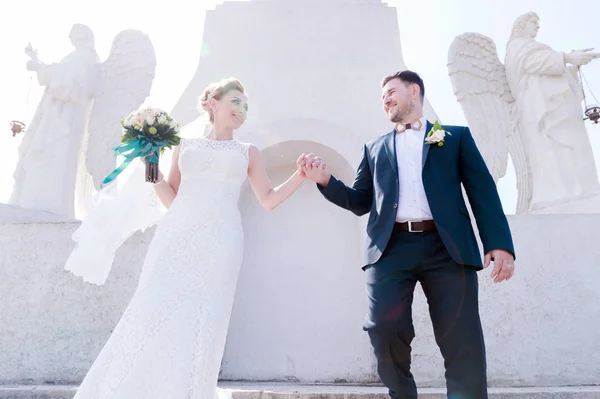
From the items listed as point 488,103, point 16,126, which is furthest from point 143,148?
point 488,103

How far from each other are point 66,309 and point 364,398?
2.86 meters

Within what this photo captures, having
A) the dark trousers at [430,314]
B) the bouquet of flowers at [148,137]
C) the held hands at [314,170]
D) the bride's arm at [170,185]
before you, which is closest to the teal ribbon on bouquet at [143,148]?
the bouquet of flowers at [148,137]

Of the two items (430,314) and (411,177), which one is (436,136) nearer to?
(411,177)

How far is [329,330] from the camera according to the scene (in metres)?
5.21

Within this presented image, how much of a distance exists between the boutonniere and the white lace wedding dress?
3.69 feet

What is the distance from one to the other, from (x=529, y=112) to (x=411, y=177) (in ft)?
15.6

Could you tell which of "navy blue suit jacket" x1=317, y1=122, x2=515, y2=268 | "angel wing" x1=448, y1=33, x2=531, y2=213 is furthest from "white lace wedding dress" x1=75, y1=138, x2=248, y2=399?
"angel wing" x1=448, y1=33, x2=531, y2=213

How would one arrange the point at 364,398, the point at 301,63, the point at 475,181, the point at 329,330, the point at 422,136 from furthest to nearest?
the point at 301,63
the point at 329,330
the point at 364,398
the point at 422,136
the point at 475,181

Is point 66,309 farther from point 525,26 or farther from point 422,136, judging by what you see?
point 525,26

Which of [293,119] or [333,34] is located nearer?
[293,119]

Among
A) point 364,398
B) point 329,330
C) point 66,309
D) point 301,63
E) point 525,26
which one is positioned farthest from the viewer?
point 525,26

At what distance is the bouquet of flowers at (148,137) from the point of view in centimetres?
280

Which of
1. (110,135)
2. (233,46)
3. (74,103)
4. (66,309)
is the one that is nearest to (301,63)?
(233,46)

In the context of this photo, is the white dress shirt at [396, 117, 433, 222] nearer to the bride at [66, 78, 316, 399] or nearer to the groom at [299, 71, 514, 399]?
the groom at [299, 71, 514, 399]
